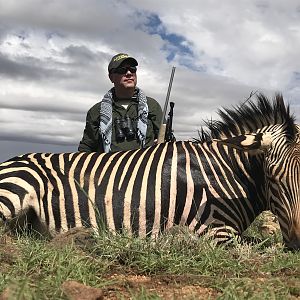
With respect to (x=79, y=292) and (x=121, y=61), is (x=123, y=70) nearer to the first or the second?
(x=121, y=61)

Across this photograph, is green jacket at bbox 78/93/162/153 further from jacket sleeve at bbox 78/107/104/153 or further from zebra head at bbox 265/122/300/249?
zebra head at bbox 265/122/300/249

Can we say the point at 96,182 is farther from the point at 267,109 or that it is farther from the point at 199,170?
the point at 267,109

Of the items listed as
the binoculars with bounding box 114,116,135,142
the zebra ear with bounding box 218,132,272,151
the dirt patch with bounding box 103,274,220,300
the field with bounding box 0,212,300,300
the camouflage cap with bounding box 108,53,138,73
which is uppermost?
the camouflage cap with bounding box 108,53,138,73

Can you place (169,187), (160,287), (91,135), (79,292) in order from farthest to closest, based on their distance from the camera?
1. (91,135)
2. (169,187)
3. (160,287)
4. (79,292)

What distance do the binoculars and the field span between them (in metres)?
2.37

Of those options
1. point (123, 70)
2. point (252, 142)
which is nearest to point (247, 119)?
point (252, 142)

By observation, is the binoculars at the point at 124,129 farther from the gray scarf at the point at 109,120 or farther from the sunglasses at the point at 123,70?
the sunglasses at the point at 123,70

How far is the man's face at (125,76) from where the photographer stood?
555 cm

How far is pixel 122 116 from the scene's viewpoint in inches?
217

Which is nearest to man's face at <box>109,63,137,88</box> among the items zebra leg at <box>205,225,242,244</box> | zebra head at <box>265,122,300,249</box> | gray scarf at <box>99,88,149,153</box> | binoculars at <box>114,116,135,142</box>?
gray scarf at <box>99,88,149,153</box>

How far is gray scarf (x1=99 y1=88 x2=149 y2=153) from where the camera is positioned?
5.31 m

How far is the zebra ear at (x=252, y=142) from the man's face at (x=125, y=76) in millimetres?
2166

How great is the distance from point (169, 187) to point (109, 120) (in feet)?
6.04

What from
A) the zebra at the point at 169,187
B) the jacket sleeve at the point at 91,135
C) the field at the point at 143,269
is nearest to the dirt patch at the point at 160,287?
the field at the point at 143,269
